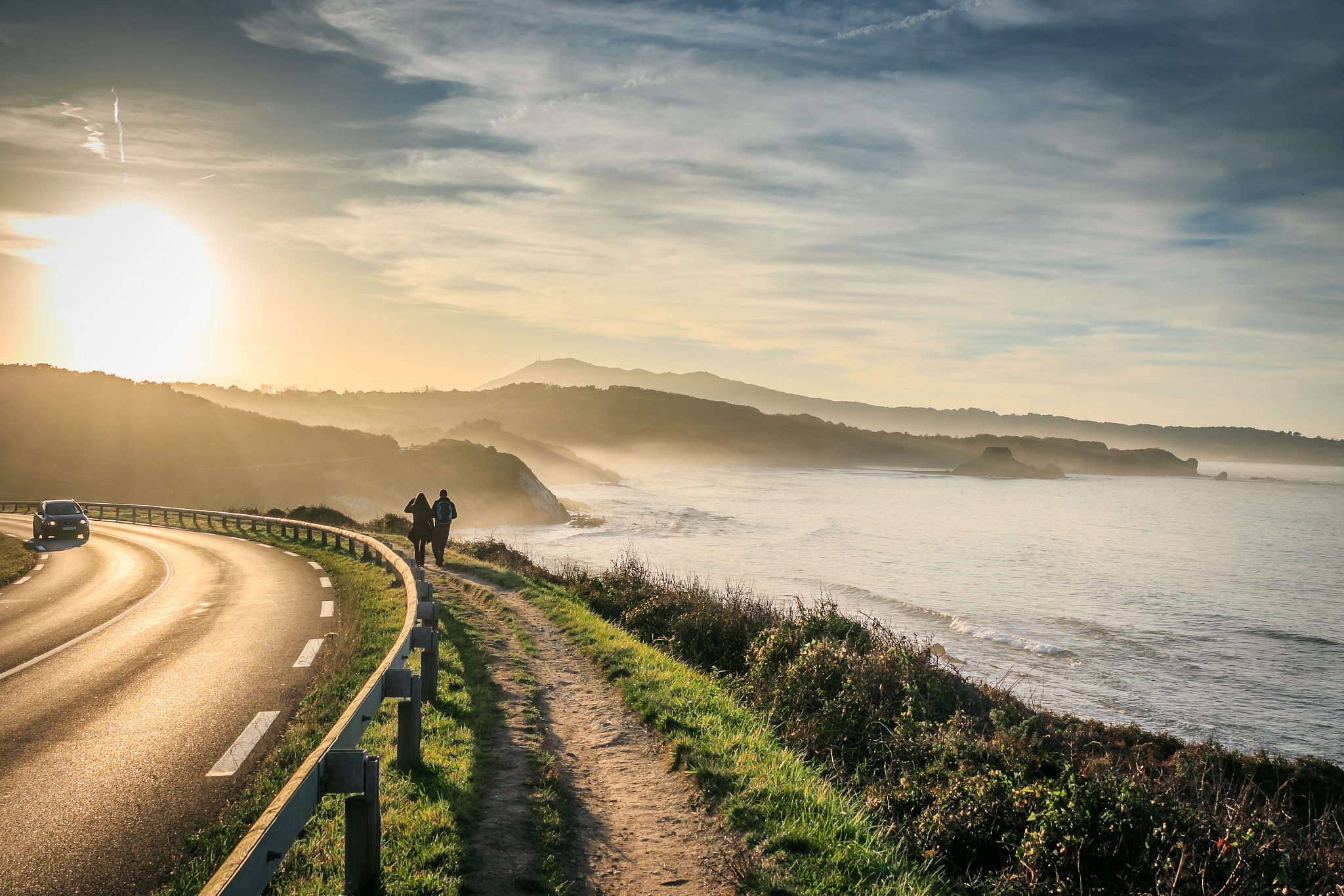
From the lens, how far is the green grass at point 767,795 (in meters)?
4.64

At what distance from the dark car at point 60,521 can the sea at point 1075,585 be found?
19693 mm

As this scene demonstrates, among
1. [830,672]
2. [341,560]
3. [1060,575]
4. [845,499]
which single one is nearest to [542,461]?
[845,499]

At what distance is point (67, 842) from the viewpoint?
4.66 meters

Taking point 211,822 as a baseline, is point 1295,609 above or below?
below

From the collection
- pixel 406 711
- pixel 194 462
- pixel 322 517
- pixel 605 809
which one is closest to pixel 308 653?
pixel 406 711

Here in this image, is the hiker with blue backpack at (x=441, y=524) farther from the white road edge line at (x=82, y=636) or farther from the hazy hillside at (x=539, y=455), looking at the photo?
Answer: the hazy hillside at (x=539, y=455)

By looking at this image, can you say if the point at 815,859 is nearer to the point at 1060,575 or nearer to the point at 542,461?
the point at 1060,575

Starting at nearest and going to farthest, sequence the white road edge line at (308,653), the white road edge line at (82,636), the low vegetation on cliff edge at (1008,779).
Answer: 1. the low vegetation on cliff edge at (1008,779)
2. the white road edge line at (82,636)
3. the white road edge line at (308,653)

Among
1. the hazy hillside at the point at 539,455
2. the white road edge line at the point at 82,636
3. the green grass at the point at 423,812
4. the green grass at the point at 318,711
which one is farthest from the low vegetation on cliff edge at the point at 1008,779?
the hazy hillside at the point at 539,455

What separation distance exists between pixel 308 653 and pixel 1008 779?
9.03 metres

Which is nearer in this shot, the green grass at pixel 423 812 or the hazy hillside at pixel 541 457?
the green grass at pixel 423 812

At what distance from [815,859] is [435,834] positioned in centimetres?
262

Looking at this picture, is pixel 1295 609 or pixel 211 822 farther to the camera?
pixel 1295 609

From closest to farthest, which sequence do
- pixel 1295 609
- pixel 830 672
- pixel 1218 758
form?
pixel 830 672
pixel 1218 758
pixel 1295 609
